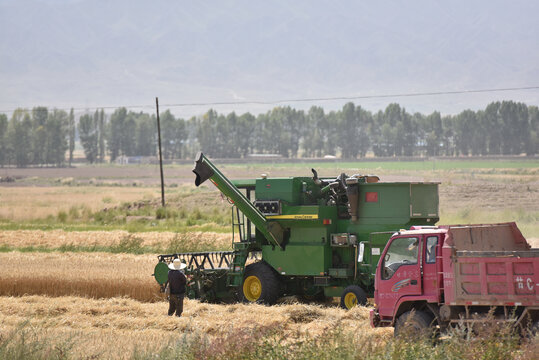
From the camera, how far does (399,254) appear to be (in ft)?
42.4

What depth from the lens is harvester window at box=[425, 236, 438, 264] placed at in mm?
12375

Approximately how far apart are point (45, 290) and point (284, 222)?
6304 mm

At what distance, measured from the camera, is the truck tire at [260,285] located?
61.3 ft

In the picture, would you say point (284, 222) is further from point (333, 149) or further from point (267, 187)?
point (333, 149)

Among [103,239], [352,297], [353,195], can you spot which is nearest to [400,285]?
[352,297]

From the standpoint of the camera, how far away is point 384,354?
31.9 feet

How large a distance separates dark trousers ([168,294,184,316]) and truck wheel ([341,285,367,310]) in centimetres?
358

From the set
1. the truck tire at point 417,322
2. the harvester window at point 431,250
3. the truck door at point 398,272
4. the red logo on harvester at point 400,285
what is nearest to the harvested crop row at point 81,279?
the truck door at point 398,272

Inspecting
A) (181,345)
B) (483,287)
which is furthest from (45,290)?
(483,287)

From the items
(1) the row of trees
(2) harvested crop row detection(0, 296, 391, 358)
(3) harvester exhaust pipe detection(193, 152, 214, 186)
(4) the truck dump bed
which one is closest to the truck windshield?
(4) the truck dump bed

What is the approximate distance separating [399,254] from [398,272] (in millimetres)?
324

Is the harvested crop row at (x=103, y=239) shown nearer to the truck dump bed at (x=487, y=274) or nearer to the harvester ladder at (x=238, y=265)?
the harvester ladder at (x=238, y=265)

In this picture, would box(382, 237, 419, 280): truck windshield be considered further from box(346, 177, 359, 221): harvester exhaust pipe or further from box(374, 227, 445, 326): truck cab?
box(346, 177, 359, 221): harvester exhaust pipe

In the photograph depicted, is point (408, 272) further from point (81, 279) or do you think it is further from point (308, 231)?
point (81, 279)
